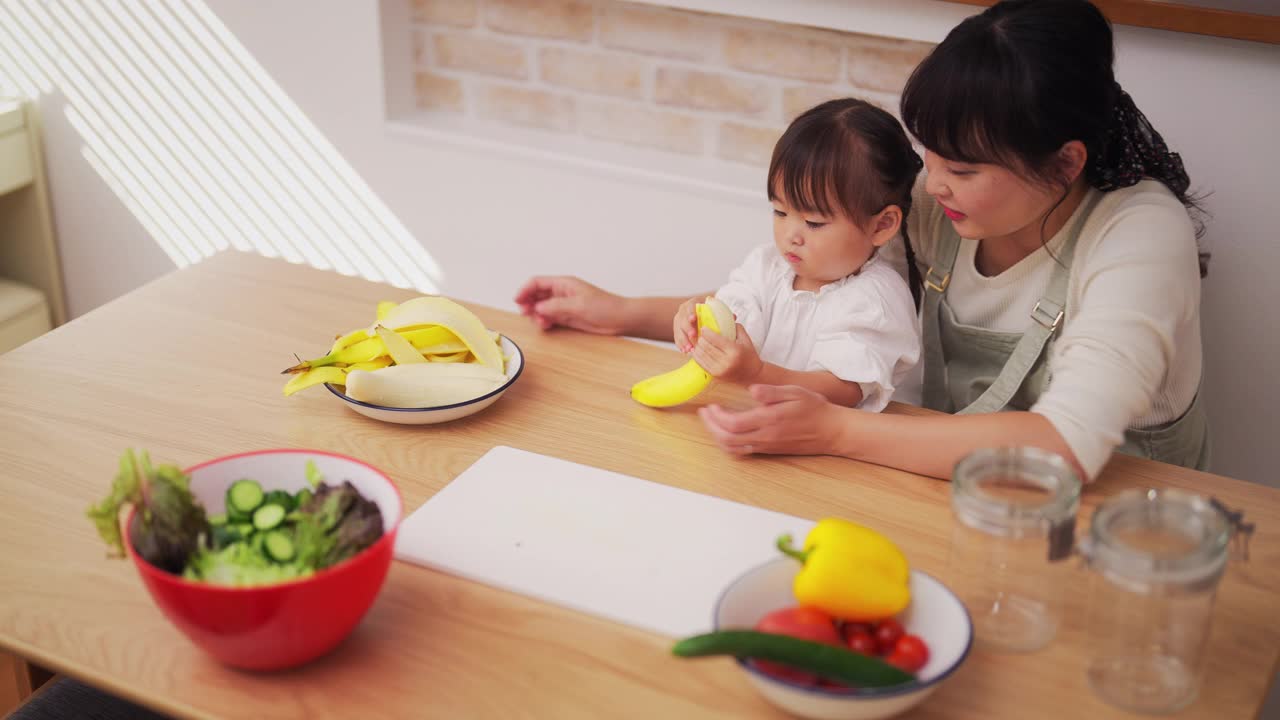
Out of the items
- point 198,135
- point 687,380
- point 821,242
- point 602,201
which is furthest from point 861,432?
point 198,135

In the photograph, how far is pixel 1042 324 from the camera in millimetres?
1540

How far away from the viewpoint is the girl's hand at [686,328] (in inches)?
57.4

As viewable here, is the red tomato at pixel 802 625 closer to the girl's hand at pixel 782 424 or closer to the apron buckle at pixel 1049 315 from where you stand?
the girl's hand at pixel 782 424

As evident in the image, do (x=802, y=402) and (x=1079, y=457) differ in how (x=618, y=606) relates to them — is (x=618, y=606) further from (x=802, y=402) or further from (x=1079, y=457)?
(x=1079, y=457)

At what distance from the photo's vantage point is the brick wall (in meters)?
2.23

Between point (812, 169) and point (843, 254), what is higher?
point (812, 169)

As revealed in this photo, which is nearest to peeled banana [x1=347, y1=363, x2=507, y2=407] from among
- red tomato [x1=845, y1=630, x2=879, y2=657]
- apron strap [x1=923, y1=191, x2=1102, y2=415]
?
red tomato [x1=845, y1=630, x2=879, y2=657]

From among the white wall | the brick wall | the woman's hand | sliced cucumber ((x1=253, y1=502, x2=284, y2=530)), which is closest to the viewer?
sliced cucumber ((x1=253, y1=502, x2=284, y2=530))

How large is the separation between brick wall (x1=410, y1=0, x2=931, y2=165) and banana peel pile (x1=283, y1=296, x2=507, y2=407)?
3.45 ft

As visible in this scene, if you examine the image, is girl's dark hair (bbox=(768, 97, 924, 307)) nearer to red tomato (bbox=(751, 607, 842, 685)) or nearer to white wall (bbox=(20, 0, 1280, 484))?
white wall (bbox=(20, 0, 1280, 484))

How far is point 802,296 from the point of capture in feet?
5.17

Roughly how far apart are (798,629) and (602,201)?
1579mm

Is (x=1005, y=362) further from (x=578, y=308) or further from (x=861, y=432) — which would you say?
(x=578, y=308)

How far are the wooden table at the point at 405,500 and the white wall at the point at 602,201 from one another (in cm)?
74
